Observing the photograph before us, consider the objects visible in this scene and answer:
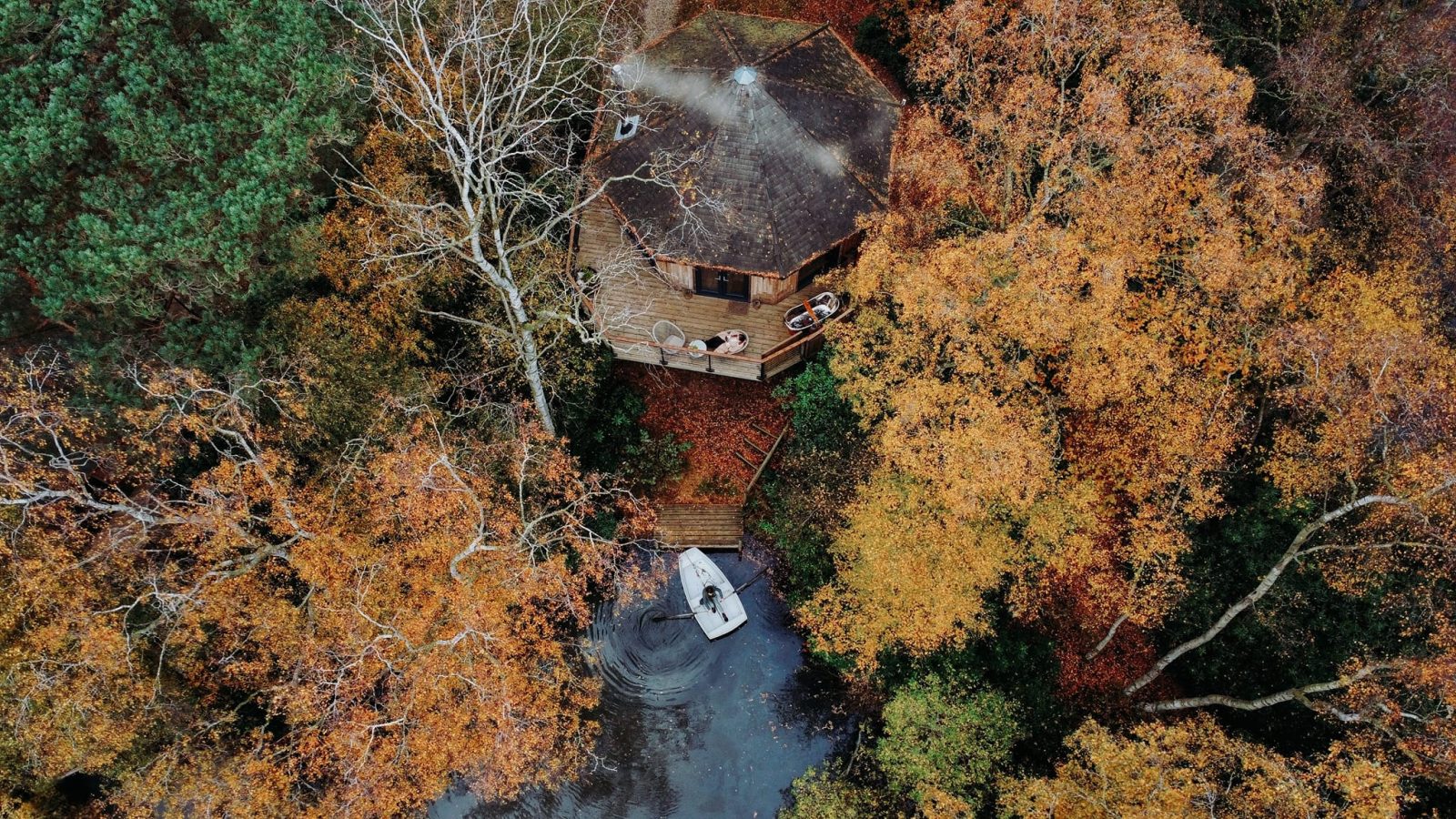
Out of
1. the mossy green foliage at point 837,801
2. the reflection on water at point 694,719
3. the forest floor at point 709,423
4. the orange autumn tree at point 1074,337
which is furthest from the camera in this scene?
the forest floor at point 709,423

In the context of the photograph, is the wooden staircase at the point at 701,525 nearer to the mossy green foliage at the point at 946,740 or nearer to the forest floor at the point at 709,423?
the forest floor at the point at 709,423

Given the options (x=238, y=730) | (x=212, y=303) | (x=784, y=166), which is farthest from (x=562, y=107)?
(x=238, y=730)

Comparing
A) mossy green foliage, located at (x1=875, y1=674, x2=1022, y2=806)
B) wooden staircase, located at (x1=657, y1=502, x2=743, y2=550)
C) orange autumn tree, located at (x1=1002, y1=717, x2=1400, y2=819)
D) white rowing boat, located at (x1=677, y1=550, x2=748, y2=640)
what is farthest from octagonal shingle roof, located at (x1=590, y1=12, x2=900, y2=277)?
orange autumn tree, located at (x1=1002, y1=717, x2=1400, y2=819)

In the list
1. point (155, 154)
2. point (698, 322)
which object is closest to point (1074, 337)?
→ point (698, 322)

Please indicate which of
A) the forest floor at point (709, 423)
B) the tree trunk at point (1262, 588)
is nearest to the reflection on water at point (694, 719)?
the forest floor at point (709, 423)

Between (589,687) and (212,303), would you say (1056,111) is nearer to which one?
(589,687)

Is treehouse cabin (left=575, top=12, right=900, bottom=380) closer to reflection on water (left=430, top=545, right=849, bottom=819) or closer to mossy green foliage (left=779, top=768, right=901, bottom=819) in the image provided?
reflection on water (left=430, top=545, right=849, bottom=819)

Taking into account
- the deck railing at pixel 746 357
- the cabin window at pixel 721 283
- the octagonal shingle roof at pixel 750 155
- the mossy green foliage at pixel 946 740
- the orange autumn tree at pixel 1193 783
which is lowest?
the mossy green foliage at pixel 946 740
